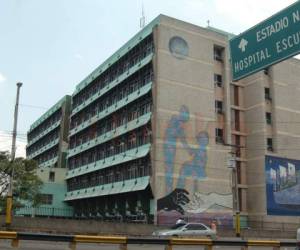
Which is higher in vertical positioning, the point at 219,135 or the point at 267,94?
the point at 267,94

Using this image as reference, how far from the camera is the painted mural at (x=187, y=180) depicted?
156ft

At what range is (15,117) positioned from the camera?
34.7 meters

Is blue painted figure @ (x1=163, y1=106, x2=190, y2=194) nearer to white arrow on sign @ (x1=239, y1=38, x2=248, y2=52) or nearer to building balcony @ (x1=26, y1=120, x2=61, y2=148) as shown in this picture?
building balcony @ (x1=26, y1=120, x2=61, y2=148)

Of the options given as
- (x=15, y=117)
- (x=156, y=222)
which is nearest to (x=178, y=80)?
(x=156, y=222)

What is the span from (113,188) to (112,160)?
140 inches

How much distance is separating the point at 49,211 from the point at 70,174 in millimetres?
7017

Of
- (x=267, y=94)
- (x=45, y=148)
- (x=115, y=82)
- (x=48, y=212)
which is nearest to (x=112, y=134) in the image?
(x=115, y=82)

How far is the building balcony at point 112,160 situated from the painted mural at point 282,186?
14.6 metres

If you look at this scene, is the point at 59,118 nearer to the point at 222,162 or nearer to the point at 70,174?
the point at 70,174

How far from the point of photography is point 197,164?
50.3m

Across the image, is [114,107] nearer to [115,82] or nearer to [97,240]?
[115,82]

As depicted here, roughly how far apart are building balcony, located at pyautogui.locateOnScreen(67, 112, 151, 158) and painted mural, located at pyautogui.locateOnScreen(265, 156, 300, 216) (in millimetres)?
14763

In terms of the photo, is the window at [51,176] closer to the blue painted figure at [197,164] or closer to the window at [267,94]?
the blue painted figure at [197,164]

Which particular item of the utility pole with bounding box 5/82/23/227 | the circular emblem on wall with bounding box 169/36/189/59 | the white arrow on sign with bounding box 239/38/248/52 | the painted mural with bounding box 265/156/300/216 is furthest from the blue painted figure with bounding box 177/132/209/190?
the white arrow on sign with bounding box 239/38/248/52
